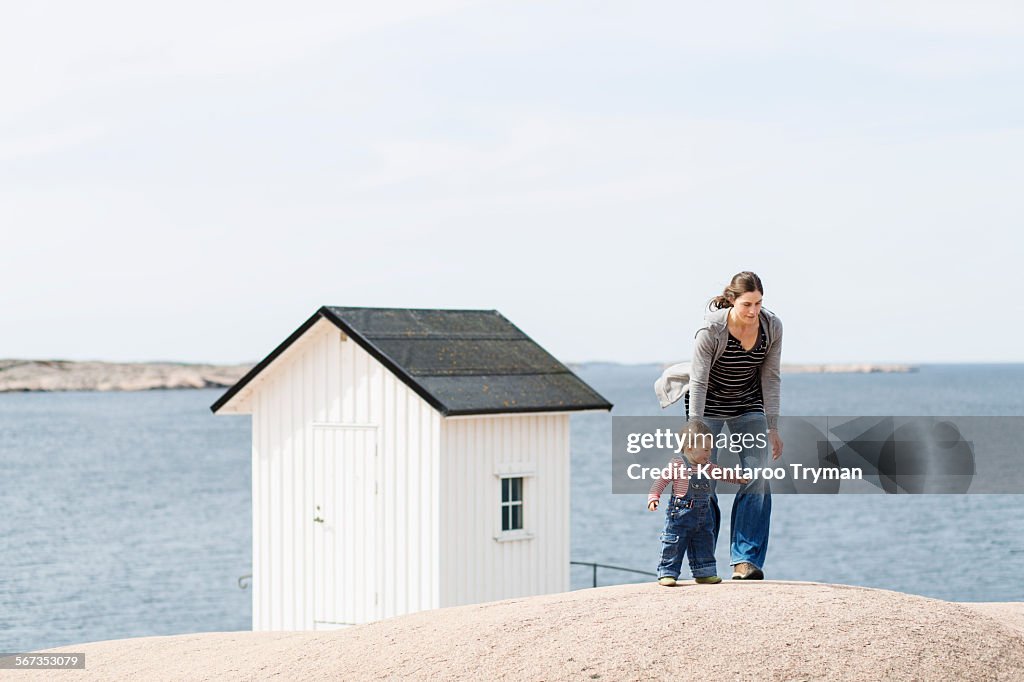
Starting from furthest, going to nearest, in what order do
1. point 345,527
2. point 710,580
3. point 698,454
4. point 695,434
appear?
point 345,527
point 710,580
point 698,454
point 695,434

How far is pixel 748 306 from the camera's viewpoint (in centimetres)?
1016

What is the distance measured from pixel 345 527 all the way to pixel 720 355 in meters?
7.37

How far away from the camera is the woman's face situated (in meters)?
10.1

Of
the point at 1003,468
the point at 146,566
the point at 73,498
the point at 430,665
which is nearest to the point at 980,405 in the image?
the point at 1003,468

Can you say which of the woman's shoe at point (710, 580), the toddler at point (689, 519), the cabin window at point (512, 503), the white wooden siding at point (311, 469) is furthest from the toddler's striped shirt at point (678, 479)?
the cabin window at point (512, 503)

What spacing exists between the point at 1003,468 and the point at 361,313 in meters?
47.9

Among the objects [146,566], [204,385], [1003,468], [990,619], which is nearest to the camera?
[990,619]

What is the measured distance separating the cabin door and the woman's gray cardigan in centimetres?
668

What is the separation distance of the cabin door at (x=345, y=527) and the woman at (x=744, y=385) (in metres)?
6.33

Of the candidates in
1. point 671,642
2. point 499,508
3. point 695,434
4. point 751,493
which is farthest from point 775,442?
point 499,508

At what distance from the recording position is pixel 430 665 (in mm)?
9664

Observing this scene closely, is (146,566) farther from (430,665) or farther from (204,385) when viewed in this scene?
(204,385)

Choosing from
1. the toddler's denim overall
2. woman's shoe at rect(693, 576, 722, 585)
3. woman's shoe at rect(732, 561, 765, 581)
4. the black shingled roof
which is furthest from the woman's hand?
the black shingled roof

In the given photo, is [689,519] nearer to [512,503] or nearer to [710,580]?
[710,580]
